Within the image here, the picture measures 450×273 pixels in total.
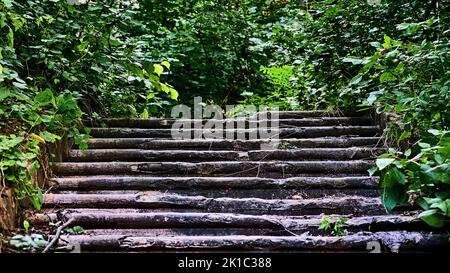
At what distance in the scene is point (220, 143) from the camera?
3.89m

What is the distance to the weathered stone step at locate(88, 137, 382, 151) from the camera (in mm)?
3826

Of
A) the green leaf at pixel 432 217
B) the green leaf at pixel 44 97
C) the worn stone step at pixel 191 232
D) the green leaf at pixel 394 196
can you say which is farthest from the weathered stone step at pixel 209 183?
the green leaf at pixel 432 217

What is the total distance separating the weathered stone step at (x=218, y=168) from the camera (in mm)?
3418

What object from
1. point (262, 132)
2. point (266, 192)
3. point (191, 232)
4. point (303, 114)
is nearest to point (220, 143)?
point (262, 132)

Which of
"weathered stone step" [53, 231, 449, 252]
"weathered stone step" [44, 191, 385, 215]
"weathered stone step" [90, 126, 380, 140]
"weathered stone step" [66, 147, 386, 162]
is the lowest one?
"weathered stone step" [53, 231, 449, 252]

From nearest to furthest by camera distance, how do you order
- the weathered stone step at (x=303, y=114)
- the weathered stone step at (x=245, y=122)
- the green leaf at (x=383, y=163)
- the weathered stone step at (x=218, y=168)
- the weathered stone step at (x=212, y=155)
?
the green leaf at (x=383, y=163), the weathered stone step at (x=218, y=168), the weathered stone step at (x=212, y=155), the weathered stone step at (x=245, y=122), the weathered stone step at (x=303, y=114)

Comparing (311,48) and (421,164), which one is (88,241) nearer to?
(421,164)

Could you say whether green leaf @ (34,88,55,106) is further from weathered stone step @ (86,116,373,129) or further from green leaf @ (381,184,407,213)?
green leaf @ (381,184,407,213)

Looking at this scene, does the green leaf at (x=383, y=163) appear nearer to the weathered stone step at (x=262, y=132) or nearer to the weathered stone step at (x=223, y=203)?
the weathered stone step at (x=223, y=203)

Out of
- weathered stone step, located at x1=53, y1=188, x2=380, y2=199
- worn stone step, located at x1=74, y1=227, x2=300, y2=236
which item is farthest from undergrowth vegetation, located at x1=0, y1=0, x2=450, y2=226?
worn stone step, located at x1=74, y1=227, x2=300, y2=236

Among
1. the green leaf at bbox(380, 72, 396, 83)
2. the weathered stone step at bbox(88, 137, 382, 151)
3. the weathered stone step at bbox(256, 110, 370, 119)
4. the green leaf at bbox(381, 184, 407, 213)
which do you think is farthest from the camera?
the weathered stone step at bbox(256, 110, 370, 119)

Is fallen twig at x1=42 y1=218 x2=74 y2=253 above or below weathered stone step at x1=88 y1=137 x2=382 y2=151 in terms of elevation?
below

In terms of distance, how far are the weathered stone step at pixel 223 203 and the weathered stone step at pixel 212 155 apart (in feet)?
2.15

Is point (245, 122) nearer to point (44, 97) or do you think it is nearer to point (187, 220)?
point (187, 220)
